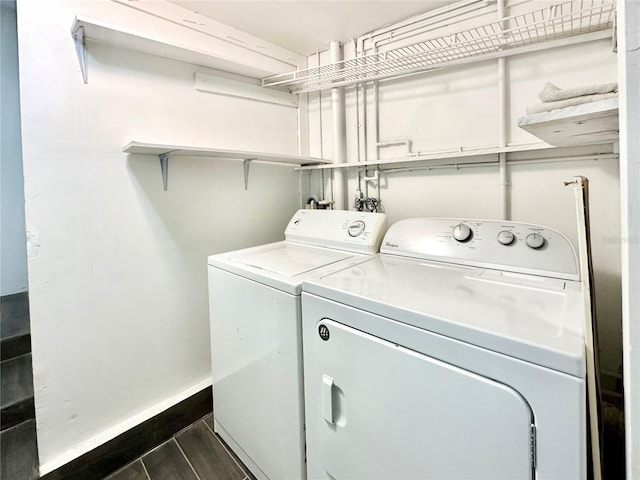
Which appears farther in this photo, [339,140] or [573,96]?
[339,140]

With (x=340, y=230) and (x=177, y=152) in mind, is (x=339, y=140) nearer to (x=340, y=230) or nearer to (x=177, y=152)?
(x=340, y=230)

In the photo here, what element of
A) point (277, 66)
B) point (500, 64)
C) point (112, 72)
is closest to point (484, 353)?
point (500, 64)

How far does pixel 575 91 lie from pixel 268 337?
133 centimetres

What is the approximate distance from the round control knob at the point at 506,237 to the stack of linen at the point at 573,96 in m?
0.49

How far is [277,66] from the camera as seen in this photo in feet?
7.13

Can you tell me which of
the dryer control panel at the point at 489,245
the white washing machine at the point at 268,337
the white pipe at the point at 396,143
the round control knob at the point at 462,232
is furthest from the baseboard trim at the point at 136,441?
the white pipe at the point at 396,143

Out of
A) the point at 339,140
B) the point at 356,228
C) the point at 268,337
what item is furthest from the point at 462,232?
the point at 339,140

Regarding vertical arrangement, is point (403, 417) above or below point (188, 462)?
above

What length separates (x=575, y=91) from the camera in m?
0.88

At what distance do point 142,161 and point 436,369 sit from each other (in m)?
1.65

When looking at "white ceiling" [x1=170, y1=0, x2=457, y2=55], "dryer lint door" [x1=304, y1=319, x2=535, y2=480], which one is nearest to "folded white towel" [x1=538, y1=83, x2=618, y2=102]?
"dryer lint door" [x1=304, y1=319, x2=535, y2=480]

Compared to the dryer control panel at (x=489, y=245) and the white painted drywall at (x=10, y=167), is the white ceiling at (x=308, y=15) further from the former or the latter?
the dryer control panel at (x=489, y=245)

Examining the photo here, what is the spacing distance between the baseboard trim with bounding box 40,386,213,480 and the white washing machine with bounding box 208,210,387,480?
0.70 feet

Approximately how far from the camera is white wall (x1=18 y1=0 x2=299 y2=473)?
1306 mm
